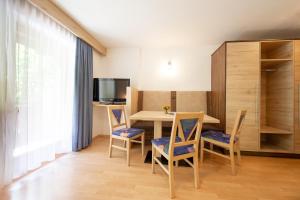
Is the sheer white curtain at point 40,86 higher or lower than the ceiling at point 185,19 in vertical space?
lower

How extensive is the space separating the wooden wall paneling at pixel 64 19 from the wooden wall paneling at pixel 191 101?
226 centimetres

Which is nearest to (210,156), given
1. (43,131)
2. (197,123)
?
(197,123)

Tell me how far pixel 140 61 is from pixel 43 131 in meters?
2.56

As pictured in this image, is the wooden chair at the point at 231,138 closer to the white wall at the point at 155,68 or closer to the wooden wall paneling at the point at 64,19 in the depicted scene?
the white wall at the point at 155,68

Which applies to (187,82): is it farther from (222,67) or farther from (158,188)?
(158,188)

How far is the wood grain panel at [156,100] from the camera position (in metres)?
3.70

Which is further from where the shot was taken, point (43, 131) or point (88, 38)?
point (88, 38)

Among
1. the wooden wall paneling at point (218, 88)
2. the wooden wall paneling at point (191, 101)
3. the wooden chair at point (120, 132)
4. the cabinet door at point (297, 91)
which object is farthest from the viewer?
the wooden wall paneling at point (191, 101)

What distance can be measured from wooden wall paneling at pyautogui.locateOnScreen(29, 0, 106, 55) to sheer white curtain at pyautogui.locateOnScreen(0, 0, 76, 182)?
0.17 meters

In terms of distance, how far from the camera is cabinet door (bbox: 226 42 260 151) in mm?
2721

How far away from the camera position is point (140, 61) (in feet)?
12.9

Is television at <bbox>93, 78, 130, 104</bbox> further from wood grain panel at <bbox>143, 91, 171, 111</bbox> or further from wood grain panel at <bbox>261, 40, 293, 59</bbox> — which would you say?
wood grain panel at <bbox>261, 40, 293, 59</bbox>

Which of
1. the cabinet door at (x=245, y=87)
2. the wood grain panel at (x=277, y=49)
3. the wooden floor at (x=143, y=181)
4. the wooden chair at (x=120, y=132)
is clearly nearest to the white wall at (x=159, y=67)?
the cabinet door at (x=245, y=87)

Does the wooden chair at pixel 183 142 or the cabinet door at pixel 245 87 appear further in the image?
the cabinet door at pixel 245 87
